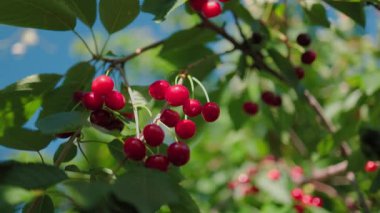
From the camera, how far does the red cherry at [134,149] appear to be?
1.40 meters

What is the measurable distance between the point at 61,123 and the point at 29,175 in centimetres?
20

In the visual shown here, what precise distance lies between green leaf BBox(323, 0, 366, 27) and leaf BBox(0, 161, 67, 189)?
4.25ft

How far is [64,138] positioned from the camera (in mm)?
1649

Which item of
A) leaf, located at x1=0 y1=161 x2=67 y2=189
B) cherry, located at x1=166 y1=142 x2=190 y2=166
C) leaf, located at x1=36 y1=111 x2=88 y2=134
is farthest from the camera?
cherry, located at x1=166 y1=142 x2=190 y2=166

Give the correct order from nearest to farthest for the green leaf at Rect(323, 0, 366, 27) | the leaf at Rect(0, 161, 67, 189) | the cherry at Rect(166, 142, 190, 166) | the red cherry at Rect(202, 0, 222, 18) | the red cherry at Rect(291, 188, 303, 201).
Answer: the leaf at Rect(0, 161, 67, 189) < the cherry at Rect(166, 142, 190, 166) < the red cherry at Rect(202, 0, 222, 18) < the green leaf at Rect(323, 0, 366, 27) < the red cherry at Rect(291, 188, 303, 201)

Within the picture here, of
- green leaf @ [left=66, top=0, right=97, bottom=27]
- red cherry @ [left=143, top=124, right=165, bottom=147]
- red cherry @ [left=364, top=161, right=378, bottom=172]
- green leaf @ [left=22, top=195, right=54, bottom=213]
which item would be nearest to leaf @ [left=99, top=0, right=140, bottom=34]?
green leaf @ [left=66, top=0, right=97, bottom=27]

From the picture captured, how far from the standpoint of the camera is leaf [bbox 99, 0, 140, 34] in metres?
1.77

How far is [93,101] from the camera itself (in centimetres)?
157

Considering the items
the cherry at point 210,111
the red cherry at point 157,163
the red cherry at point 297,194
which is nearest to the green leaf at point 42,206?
the red cherry at point 157,163

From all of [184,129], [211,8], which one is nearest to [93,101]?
[184,129]

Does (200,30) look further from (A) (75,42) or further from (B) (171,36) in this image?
(A) (75,42)

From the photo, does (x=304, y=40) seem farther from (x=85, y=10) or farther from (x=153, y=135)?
(x=153, y=135)

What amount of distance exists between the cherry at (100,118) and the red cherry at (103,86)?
0.19ft

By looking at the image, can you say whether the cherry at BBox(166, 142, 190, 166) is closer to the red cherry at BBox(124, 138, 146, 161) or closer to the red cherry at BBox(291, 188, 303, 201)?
the red cherry at BBox(124, 138, 146, 161)
